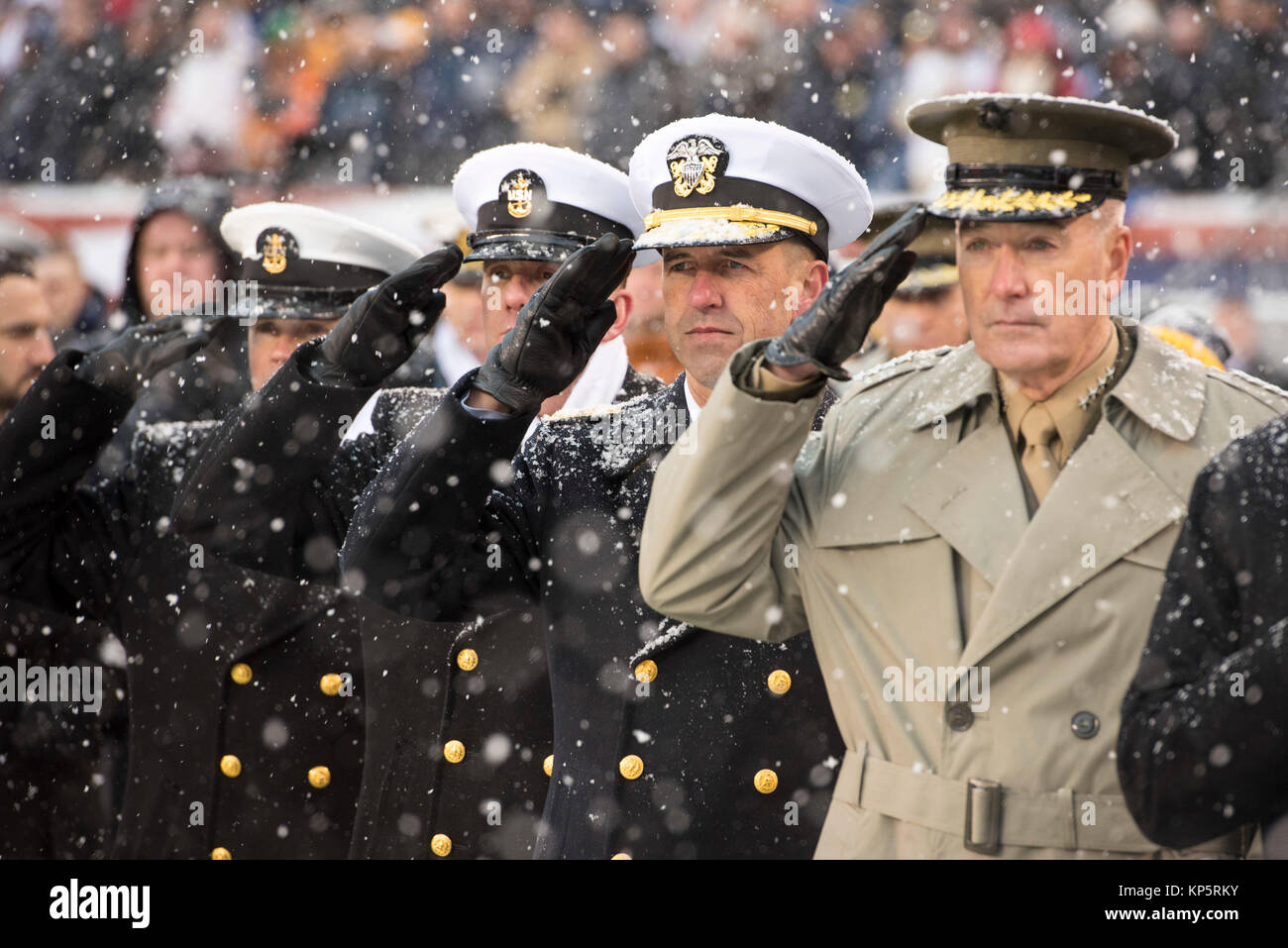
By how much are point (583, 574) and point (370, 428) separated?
1.07m

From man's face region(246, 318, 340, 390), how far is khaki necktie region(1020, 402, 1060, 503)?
77.9 inches

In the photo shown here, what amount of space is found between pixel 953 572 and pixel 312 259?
2.22 m

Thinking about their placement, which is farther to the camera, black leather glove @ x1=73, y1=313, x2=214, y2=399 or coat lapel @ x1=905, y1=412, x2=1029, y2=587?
black leather glove @ x1=73, y1=313, x2=214, y2=399

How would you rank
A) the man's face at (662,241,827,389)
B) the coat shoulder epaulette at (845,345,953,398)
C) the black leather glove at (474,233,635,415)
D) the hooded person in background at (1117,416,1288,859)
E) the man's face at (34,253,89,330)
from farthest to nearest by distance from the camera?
the man's face at (34,253,89,330)
the man's face at (662,241,827,389)
the black leather glove at (474,233,635,415)
the coat shoulder epaulette at (845,345,953,398)
the hooded person in background at (1117,416,1288,859)

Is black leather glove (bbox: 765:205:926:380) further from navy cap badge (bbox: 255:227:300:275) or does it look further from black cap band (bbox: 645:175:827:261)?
navy cap badge (bbox: 255:227:300:275)

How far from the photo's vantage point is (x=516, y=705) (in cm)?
333

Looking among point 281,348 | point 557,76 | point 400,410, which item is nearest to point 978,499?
point 400,410

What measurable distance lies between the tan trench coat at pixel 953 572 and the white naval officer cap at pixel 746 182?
2.08 ft

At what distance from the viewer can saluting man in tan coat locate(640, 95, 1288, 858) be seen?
2270mm

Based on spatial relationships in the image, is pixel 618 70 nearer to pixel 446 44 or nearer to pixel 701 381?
pixel 446 44

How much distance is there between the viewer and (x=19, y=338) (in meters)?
4.37

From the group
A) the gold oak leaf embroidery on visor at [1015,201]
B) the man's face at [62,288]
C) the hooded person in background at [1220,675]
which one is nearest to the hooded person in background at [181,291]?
the man's face at [62,288]

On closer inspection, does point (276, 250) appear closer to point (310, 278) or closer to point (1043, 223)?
point (310, 278)

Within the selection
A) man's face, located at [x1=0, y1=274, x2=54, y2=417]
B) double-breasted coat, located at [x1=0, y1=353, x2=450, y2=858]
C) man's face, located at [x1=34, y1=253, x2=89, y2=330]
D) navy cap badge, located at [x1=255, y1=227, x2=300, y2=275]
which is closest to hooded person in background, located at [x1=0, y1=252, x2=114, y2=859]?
man's face, located at [x1=0, y1=274, x2=54, y2=417]
